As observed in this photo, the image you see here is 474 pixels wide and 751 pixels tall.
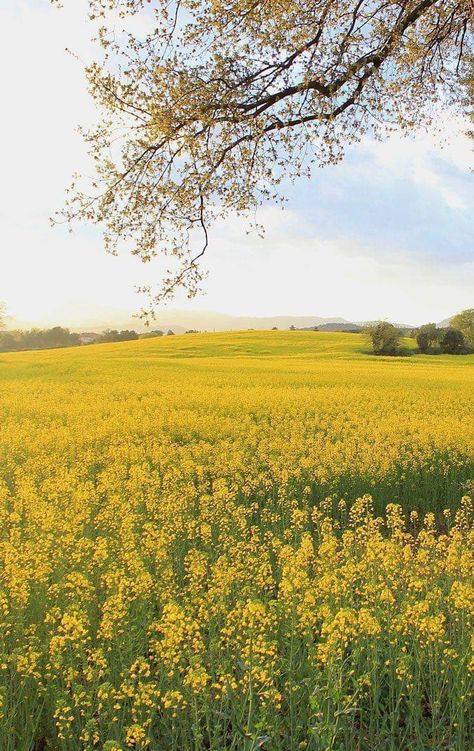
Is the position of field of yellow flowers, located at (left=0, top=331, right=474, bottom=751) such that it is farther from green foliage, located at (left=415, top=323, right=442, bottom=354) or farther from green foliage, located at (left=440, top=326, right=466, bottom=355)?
green foliage, located at (left=440, top=326, right=466, bottom=355)

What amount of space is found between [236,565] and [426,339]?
8441 cm

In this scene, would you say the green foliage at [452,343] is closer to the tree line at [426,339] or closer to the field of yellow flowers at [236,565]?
Answer: the tree line at [426,339]

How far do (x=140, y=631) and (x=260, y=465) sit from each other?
855 cm

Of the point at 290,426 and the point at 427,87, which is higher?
the point at 427,87

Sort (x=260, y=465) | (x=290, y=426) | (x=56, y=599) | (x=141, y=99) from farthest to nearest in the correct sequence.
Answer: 1. (x=290, y=426)
2. (x=260, y=465)
3. (x=141, y=99)
4. (x=56, y=599)

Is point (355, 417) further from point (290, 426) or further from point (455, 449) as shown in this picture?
point (455, 449)

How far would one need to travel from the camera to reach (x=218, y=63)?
11.9m

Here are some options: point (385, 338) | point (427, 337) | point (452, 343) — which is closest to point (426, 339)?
point (427, 337)

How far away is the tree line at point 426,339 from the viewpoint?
7831 cm

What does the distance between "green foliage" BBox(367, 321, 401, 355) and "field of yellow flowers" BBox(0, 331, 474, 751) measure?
42228 millimetres

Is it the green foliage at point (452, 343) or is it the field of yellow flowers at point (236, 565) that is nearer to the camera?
the field of yellow flowers at point (236, 565)

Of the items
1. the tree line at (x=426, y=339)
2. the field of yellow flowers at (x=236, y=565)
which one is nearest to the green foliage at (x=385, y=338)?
the tree line at (x=426, y=339)

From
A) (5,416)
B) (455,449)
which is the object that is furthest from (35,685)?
(5,416)

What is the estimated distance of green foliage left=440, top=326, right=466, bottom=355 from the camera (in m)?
87.4
